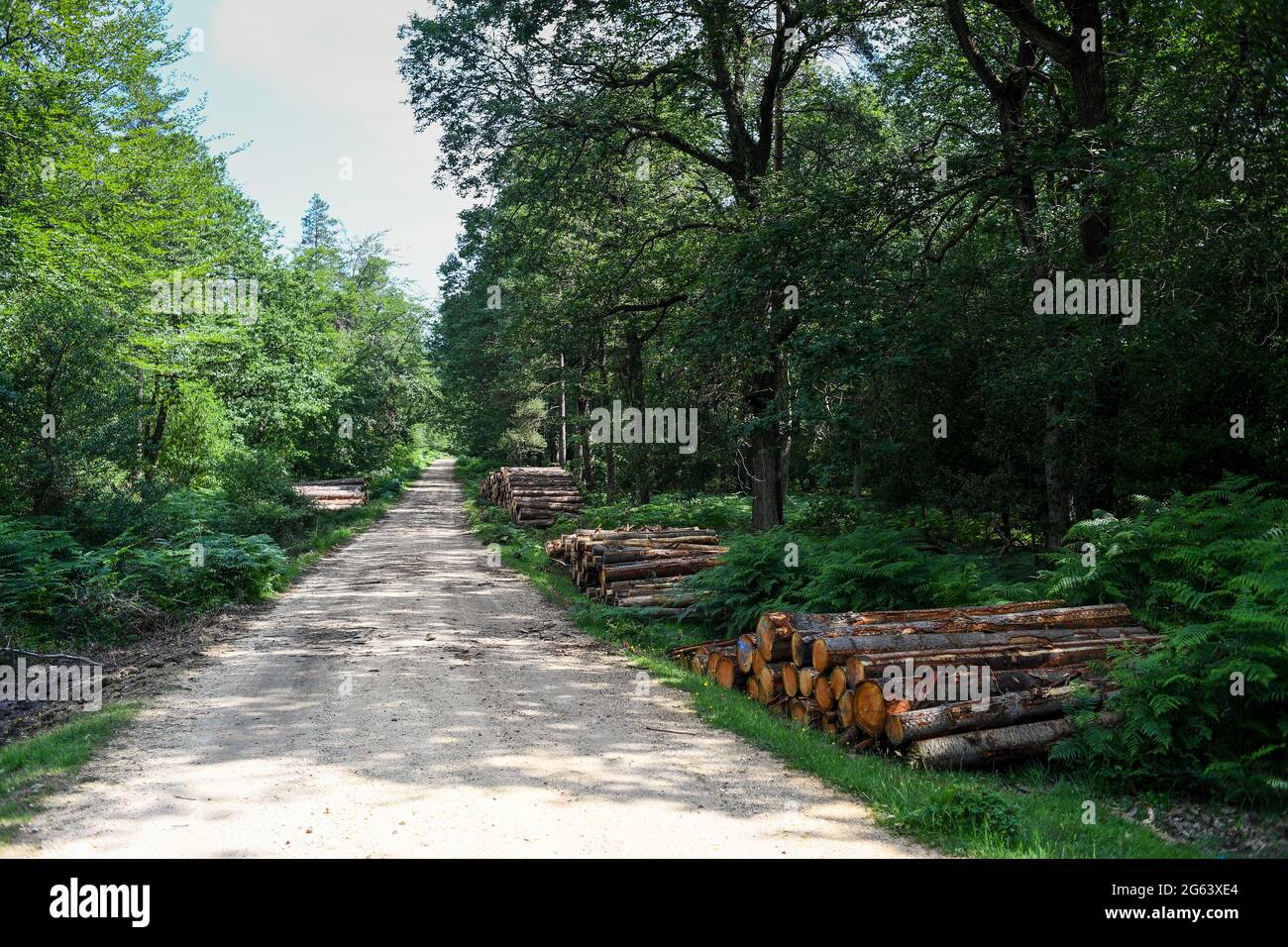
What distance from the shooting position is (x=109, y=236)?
64.2ft

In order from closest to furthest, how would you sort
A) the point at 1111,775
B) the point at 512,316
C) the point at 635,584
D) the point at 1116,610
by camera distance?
1. the point at 1111,775
2. the point at 1116,610
3. the point at 635,584
4. the point at 512,316

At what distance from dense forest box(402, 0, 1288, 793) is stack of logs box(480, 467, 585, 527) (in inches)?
276

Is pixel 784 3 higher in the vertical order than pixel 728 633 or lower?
higher

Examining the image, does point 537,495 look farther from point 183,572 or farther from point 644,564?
point 183,572

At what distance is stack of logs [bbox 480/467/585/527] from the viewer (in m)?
27.2

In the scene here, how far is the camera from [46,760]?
6141mm

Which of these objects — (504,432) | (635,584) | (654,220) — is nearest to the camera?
→ (635,584)

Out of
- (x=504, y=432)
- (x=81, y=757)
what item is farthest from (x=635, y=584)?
(x=504, y=432)

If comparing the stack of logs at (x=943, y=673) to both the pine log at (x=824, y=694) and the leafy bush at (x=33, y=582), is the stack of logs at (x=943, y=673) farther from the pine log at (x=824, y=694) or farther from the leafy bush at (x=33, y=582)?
the leafy bush at (x=33, y=582)

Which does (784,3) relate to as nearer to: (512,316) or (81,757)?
(512,316)

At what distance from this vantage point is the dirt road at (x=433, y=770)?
15.5 ft

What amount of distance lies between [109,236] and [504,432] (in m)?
19.8

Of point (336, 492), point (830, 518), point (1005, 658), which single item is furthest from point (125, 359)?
point (1005, 658)

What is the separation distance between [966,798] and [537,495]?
24162 mm
